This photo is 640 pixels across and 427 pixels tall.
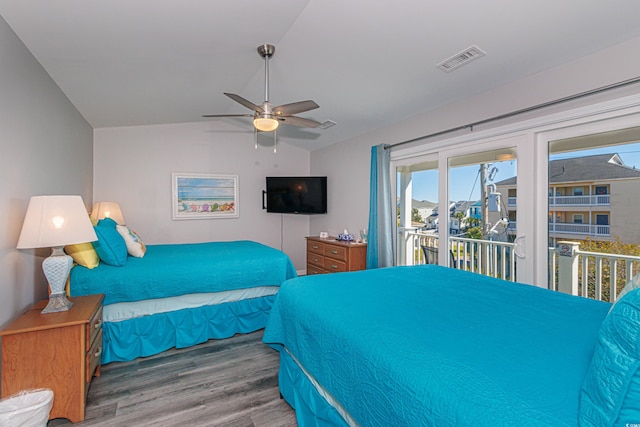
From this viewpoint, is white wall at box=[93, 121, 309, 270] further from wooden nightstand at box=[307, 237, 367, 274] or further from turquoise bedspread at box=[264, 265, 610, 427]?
A: turquoise bedspread at box=[264, 265, 610, 427]

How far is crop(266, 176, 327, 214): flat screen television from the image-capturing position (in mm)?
5211

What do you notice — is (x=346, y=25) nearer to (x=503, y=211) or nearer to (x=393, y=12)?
(x=393, y=12)

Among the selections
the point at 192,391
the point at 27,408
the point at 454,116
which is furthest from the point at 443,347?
the point at 454,116

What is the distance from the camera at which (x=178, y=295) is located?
9.31 feet

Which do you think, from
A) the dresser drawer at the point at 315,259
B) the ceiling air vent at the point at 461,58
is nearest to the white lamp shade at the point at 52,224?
the ceiling air vent at the point at 461,58

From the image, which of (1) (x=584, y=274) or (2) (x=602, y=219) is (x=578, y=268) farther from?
(2) (x=602, y=219)

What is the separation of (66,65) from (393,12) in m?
2.60

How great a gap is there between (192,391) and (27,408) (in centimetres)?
91

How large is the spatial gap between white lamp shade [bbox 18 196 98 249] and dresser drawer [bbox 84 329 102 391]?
2.50 ft

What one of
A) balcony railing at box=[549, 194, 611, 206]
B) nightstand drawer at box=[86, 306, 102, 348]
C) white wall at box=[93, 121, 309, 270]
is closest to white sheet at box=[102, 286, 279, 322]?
nightstand drawer at box=[86, 306, 102, 348]

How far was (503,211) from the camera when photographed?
114 inches

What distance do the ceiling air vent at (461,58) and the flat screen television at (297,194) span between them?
2831 millimetres

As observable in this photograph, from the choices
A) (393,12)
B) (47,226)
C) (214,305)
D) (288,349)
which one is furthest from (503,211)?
(47,226)

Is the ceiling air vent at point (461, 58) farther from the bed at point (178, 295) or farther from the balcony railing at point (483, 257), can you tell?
the bed at point (178, 295)
